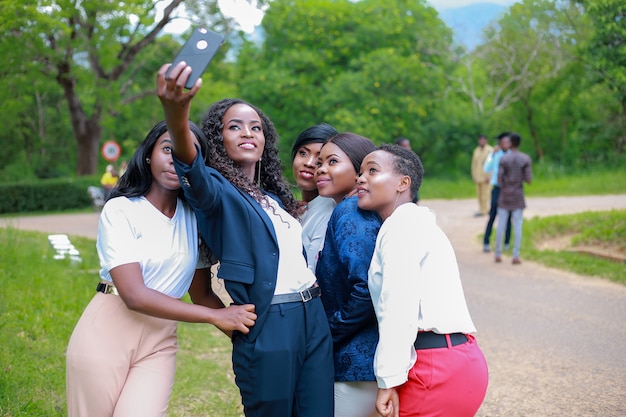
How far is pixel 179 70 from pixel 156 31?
1961 centimetres

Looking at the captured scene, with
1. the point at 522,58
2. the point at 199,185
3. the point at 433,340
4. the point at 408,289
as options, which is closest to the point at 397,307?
the point at 408,289

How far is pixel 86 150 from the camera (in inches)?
1139

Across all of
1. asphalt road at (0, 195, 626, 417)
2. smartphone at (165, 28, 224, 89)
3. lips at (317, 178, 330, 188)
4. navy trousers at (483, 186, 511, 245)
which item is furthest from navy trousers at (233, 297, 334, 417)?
navy trousers at (483, 186, 511, 245)

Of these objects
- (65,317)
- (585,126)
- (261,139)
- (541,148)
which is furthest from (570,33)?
(261,139)

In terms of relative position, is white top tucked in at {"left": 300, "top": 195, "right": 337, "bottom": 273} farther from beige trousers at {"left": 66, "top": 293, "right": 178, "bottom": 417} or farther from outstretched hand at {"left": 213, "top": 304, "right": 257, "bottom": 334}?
beige trousers at {"left": 66, "top": 293, "right": 178, "bottom": 417}

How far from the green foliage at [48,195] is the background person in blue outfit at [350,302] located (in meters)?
26.6

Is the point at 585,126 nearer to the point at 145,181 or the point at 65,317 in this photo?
the point at 65,317

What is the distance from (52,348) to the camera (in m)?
6.01

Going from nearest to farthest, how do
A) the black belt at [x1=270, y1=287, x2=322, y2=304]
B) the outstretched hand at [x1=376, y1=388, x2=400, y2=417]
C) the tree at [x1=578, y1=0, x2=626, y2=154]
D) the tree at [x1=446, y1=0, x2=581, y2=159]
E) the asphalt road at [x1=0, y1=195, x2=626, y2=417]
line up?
the outstretched hand at [x1=376, y1=388, x2=400, y2=417] → the black belt at [x1=270, y1=287, x2=322, y2=304] → the asphalt road at [x1=0, y1=195, x2=626, y2=417] → the tree at [x1=578, y1=0, x2=626, y2=154] → the tree at [x1=446, y1=0, x2=581, y2=159]

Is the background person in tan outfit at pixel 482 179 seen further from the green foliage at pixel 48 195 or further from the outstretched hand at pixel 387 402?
the green foliage at pixel 48 195

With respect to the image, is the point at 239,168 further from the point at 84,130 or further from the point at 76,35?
the point at 84,130

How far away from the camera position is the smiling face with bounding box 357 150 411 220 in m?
2.93

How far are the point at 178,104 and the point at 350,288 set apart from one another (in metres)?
1.06

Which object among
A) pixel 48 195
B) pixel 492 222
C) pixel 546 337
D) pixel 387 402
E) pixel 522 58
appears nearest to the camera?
pixel 387 402
